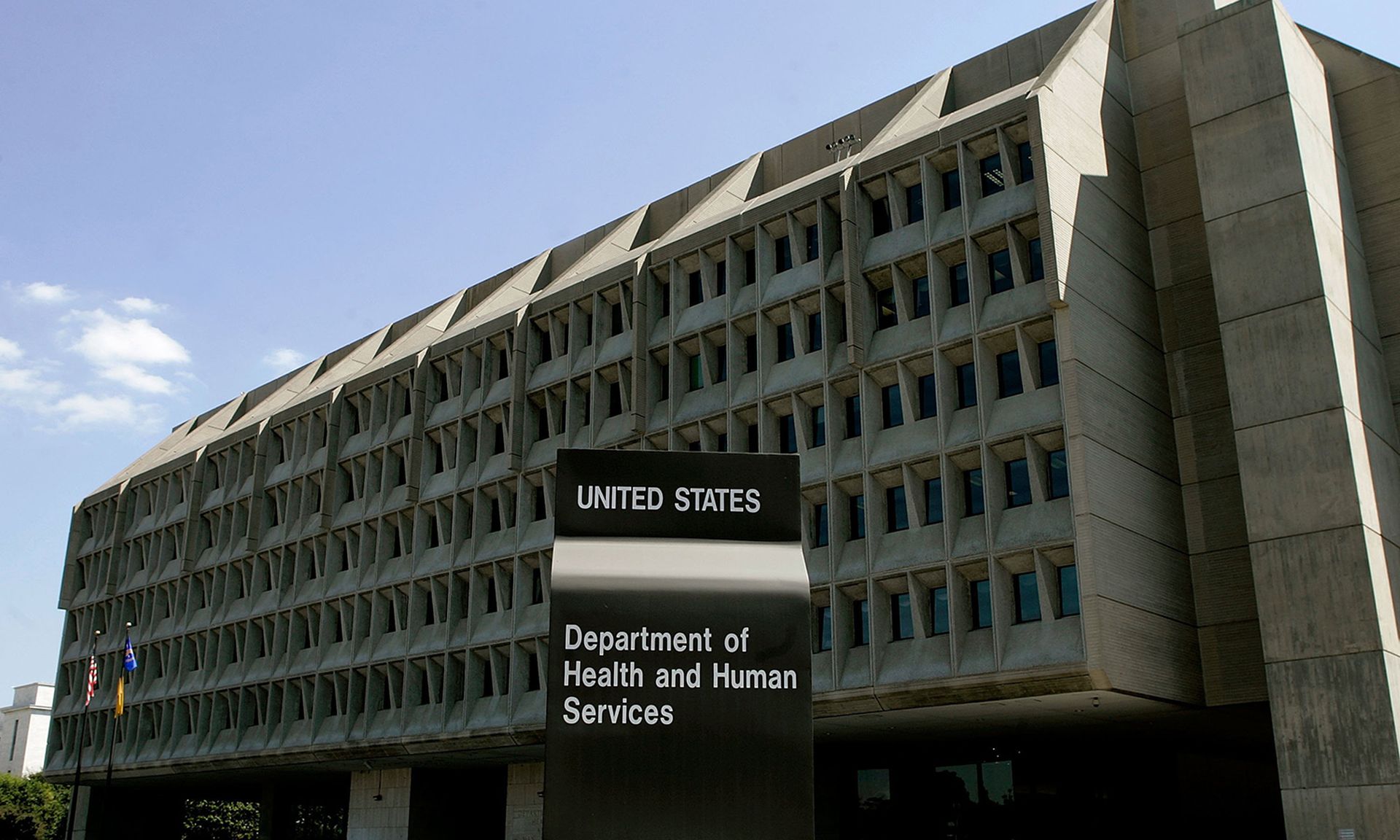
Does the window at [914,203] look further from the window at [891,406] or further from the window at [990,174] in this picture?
the window at [891,406]

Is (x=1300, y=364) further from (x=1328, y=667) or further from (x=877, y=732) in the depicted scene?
(x=877, y=732)

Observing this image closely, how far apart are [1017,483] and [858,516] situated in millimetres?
4650

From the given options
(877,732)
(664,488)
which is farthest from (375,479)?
(664,488)

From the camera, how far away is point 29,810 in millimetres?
73000

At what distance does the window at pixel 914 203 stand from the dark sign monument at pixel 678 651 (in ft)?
94.9

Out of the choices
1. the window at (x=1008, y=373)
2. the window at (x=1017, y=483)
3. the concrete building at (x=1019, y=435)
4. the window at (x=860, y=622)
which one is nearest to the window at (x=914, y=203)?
the concrete building at (x=1019, y=435)

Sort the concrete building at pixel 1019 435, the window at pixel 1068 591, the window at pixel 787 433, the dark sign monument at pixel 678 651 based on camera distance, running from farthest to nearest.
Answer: the window at pixel 787 433 < the window at pixel 1068 591 < the concrete building at pixel 1019 435 < the dark sign monument at pixel 678 651

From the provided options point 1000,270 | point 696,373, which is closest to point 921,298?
point 1000,270

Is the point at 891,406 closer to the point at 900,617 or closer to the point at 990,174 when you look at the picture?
the point at 900,617

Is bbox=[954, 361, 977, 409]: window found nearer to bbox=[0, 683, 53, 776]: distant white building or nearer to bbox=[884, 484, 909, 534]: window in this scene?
bbox=[884, 484, 909, 534]: window

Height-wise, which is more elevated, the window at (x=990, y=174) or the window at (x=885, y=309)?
the window at (x=990, y=174)

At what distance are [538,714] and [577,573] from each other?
109 ft

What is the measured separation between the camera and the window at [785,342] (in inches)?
1420

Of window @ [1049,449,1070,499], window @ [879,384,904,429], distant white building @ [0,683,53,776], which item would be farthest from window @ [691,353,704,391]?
distant white building @ [0,683,53,776]
